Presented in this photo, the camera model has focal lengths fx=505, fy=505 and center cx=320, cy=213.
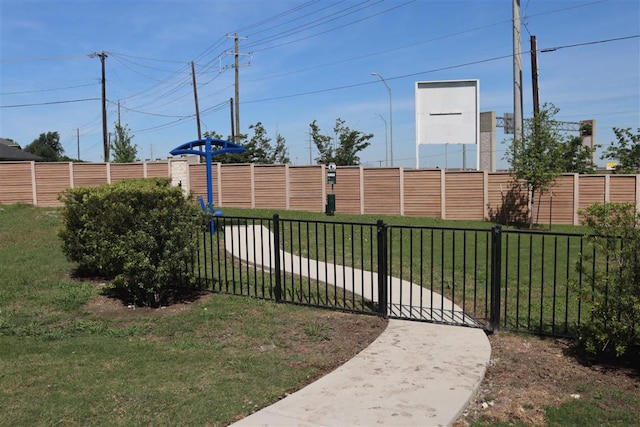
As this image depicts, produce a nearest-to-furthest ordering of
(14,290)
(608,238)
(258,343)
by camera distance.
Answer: (608,238) < (258,343) < (14,290)

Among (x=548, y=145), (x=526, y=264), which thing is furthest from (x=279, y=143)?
(x=526, y=264)

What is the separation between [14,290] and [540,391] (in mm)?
6924

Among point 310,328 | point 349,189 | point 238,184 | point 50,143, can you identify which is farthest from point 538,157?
point 50,143

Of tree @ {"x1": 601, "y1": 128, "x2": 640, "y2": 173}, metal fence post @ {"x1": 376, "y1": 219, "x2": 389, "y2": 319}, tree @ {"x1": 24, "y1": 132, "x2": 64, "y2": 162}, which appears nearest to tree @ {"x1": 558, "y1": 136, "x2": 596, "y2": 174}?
tree @ {"x1": 601, "y1": 128, "x2": 640, "y2": 173}

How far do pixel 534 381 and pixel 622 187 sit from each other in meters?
18.5

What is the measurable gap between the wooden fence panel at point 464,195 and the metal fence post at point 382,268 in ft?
50.6

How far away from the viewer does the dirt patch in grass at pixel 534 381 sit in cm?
374

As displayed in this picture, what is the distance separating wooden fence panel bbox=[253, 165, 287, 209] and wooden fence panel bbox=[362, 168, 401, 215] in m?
3.42

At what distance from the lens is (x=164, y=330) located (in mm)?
5688

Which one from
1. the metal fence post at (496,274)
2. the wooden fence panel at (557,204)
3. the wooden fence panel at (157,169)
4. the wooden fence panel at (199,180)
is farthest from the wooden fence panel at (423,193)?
the metal fence post at (496,274)

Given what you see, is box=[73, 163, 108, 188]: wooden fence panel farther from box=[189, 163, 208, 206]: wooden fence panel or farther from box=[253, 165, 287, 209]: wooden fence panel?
box=[253, 165, 287, 209]: wooden fence panel

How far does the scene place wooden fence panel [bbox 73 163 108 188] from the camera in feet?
69.0

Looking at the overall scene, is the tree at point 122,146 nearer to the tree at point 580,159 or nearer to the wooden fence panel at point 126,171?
the wooden fence panel at point 126,171

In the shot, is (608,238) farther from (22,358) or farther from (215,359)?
(22,358)
